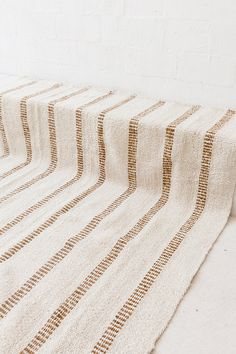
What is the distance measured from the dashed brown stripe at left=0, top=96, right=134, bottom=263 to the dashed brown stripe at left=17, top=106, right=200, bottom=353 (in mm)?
101

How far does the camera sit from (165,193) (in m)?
1.25

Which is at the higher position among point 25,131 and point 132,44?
point 132,44

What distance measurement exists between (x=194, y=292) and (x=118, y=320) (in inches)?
7.7

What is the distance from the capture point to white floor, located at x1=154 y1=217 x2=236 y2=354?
2.50 feet

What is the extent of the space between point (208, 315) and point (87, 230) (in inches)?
16.0

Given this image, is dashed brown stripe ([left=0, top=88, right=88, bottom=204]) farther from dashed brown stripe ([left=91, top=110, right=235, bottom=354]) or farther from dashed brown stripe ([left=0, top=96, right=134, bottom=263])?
dashed brown stripe ([left=91, top=110, right=235, bottom=354])

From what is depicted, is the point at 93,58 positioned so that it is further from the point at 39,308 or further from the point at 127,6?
the point at 39,308

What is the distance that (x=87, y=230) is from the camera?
1.09 m

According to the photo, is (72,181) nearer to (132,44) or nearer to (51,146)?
(51,146)

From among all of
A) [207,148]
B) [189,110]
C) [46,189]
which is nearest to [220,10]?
[189,110]

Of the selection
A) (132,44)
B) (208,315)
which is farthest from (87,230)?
(132,44)

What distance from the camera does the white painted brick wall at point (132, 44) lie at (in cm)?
125

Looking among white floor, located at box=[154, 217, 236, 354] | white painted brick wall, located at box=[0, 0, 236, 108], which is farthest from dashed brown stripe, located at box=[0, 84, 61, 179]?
white floor, located at box=[154, 217, 236, 354]

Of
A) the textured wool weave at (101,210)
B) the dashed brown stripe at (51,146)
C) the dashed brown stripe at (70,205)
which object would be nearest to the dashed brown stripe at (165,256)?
the textured wool weave at (101,210)
